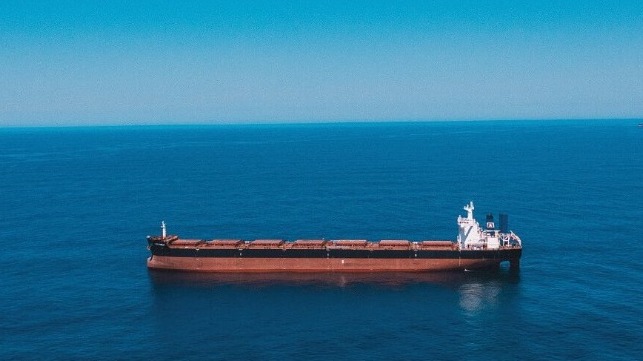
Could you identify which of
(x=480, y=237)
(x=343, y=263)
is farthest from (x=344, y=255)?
(x=480, y=237)

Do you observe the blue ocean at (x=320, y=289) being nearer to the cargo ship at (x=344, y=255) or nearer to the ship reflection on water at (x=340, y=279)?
the ship reflection on water at (x=340, y=279)

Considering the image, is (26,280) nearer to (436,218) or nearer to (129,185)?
(436,218)

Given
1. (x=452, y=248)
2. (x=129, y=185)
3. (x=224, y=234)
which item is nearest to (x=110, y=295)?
(x=224, y=234)

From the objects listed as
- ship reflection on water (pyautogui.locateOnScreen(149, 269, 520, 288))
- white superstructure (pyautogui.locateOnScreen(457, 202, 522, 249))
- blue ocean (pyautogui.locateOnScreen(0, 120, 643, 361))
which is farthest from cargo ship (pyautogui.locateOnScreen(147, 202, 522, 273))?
blue ocean (pyautogui.locateOnScreen(0, 120, 643, 361))

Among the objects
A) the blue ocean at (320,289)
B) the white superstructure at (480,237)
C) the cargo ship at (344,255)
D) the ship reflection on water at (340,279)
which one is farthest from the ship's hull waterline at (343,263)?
the white superstructure at (480,237)

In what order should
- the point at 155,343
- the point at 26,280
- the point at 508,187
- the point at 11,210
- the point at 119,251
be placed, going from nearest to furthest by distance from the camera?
the point at 155,343 < the point at 26,280 < the point at 119,251 < the point at 11,210 < the point at 508,187

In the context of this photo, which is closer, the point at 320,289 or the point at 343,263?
the point at 320,289

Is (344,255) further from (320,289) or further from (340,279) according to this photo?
(320,289)
